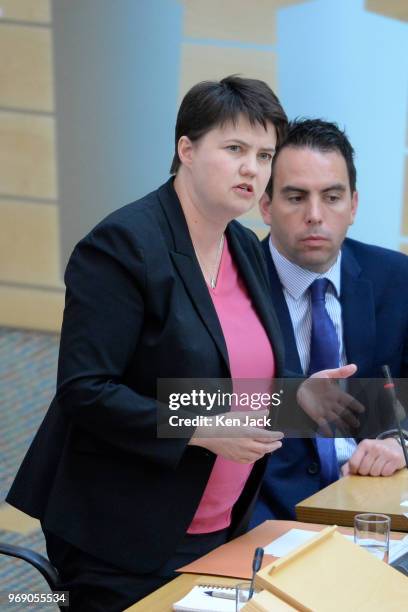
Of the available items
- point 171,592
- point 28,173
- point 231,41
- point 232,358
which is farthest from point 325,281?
point 28,173

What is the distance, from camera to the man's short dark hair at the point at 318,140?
331cm

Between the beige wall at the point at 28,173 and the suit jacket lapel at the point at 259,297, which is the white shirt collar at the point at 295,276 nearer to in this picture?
the suit jacket lapel at the point at 259,297

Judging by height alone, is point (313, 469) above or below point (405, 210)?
below

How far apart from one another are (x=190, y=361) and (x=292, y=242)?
3.58 ft

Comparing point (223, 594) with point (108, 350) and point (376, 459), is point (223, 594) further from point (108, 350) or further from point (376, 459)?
point (376, 459)

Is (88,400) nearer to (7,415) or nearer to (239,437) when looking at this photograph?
(239,437)

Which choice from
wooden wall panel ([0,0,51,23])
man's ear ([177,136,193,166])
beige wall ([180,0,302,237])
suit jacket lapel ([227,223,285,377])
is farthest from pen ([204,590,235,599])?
wooden wall panel ([0,0,51,23])

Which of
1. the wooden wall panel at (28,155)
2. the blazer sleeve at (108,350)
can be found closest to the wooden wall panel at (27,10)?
the wooden wall panel at (28,155)

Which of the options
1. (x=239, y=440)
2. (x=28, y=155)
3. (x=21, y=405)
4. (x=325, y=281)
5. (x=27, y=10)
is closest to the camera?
(x=239, y=440)

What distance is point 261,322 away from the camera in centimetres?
253

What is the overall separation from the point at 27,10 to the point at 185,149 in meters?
4.43

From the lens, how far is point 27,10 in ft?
21.2

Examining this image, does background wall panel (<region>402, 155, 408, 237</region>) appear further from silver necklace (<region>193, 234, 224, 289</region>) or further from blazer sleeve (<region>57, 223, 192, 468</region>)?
blazer sleeve (<region>57, 223, 192, 468</region>)

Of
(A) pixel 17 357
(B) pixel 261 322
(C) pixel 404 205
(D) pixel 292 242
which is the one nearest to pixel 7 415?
(A) pixel 17 357
